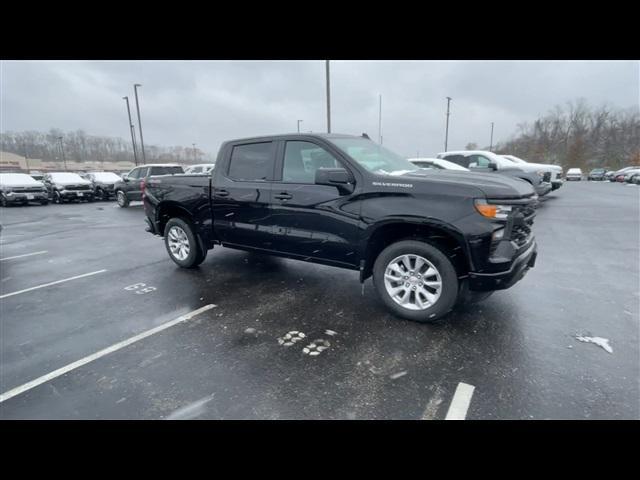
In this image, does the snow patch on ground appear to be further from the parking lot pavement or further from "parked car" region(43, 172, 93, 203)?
"parked car" region(43, 172, 93, 203)

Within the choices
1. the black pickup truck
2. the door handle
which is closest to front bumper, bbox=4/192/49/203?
the black pickup truck

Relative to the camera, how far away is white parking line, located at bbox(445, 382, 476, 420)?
2.31 meters

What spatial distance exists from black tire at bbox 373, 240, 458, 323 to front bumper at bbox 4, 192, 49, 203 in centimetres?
2096

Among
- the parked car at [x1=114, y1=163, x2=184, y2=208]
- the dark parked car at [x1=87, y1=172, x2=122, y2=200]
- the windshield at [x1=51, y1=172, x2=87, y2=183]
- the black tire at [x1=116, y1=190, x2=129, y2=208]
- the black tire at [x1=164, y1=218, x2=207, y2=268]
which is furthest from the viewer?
the dark parked car at [x1=87, y1=172, x2=122, y2=200]

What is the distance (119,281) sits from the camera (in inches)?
209

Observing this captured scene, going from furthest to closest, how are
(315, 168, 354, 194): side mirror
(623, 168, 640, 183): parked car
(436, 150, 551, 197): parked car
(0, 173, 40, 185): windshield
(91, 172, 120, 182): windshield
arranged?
(623, 168, 640, 183): parked car < (91, 172, 120, 182): windshield < (0, 173, 40, 185): windshield < (436, 150, 551, 197): parked car < (315, 168, 354, 194): side mirror

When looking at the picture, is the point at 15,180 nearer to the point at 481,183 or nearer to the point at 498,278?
the point at 481,183

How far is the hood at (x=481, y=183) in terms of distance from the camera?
3256 millimetres

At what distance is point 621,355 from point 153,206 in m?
6.40

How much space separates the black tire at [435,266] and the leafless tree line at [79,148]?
7133 centimetres

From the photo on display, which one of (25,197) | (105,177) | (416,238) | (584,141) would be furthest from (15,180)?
(584,141)

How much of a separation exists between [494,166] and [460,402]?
41.2ft
